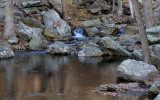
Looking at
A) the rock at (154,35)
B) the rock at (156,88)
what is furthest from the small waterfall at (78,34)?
the rock at (156,88)

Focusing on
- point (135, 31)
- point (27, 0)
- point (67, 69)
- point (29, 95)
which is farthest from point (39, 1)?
point (29, 95)

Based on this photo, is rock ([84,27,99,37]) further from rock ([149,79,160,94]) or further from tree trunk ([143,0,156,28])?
rock ([149,79,160,94])

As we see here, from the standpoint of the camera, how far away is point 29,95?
27.8ft

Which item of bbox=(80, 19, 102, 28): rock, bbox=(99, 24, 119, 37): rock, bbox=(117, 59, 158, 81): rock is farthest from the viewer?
bbox=(80, 19, 102, 28): rock

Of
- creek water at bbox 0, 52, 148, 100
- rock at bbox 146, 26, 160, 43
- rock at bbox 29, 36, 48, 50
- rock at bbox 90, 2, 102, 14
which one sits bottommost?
creek water at bbox 0, 52, 148, 100

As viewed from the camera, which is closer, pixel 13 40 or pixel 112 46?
pixel 112 46

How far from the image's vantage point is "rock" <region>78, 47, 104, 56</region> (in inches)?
701

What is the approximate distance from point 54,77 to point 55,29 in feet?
40.7

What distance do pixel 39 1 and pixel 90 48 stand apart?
1323 centimetres

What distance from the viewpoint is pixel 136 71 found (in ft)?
33.8

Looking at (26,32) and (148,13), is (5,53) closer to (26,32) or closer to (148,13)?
(26,32)

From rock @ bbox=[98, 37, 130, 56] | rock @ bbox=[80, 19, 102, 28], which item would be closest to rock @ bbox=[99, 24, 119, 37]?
rock @ bbox=[80, 19, 102, 28]

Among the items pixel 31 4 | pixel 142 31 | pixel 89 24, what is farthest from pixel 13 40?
pixel 89 24

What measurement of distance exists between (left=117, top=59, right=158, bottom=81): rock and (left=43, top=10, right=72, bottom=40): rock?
42.4 ft
